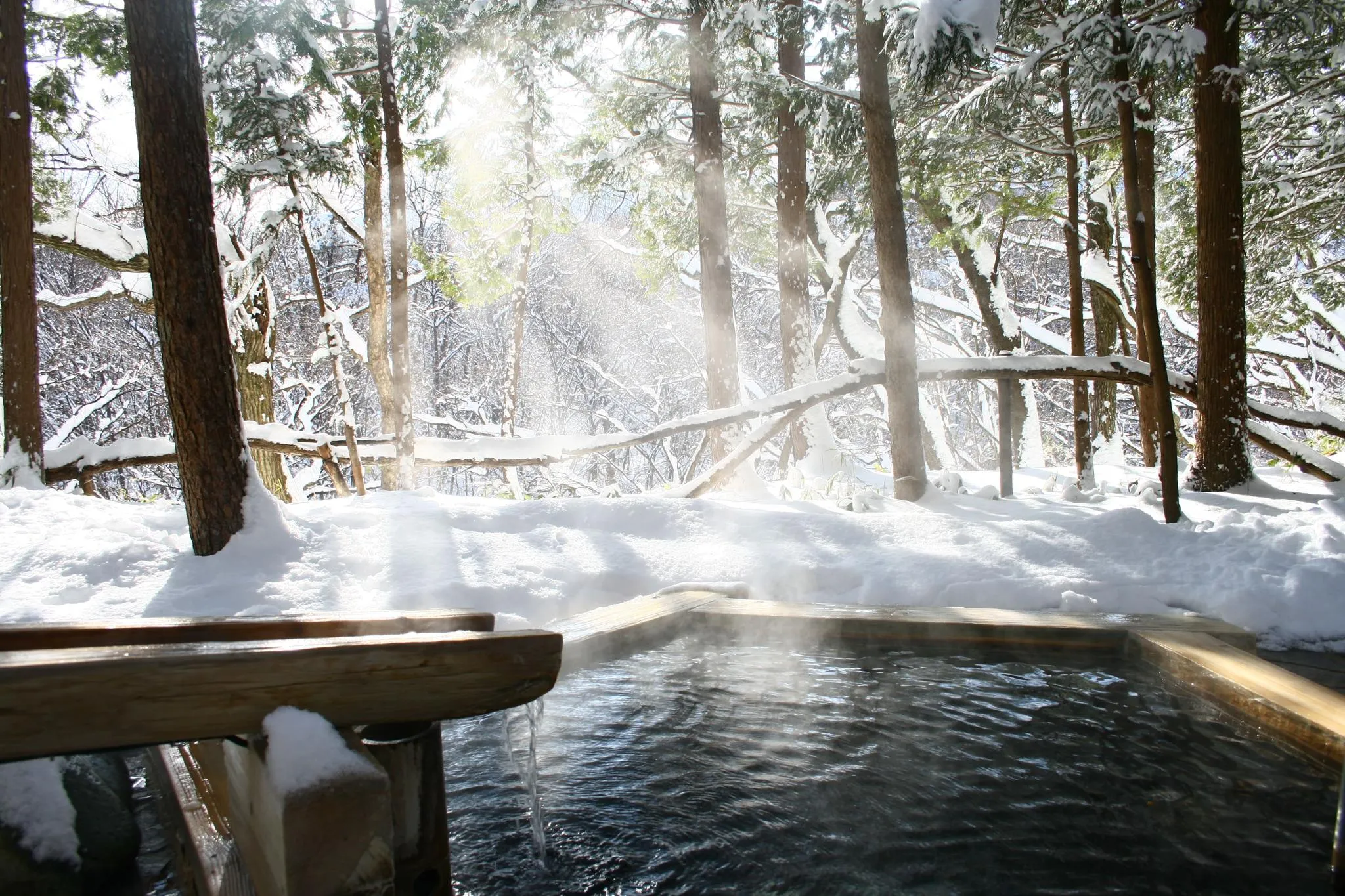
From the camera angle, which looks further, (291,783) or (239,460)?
(239,460)

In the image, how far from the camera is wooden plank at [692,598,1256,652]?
3.92 meters

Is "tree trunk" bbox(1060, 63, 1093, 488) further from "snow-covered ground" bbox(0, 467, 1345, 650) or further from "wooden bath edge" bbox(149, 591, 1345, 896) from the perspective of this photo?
"wooden bath edge" bbox(149, 591, 1345, 896)

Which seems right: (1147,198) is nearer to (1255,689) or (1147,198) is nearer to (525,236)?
(1255,689)

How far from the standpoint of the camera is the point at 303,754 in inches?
63.6

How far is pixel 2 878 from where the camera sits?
205 cm

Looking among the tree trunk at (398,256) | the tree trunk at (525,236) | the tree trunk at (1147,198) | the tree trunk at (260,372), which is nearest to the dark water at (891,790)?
the tree trunk at (1147,198)

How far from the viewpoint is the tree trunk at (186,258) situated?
15.6 ft

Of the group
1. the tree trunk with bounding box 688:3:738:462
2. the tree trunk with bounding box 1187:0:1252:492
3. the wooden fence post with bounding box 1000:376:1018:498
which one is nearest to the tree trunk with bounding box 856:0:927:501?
the wooden fence post with bounding box 1000:376:1018:498

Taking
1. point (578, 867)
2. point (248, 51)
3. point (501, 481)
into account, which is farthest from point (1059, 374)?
point (501, 481)

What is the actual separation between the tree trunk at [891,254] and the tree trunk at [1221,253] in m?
2.52

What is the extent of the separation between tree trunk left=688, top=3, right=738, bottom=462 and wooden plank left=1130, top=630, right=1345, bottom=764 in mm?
6310

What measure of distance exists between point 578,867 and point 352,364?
21105 mm

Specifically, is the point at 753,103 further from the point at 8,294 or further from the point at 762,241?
the point at 8,294

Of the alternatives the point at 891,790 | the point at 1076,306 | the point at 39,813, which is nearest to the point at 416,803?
the point at 39,813
